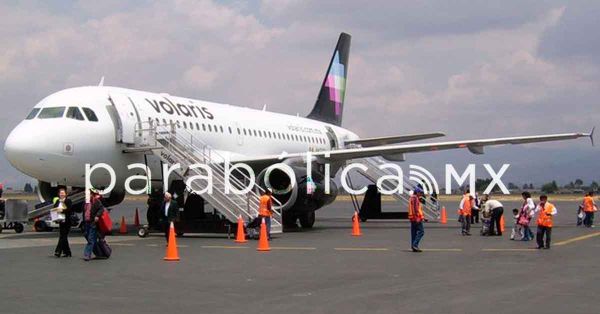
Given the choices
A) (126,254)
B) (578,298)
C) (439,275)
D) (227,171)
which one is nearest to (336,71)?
(227,171)

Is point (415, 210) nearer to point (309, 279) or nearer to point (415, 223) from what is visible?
point (415, 223)

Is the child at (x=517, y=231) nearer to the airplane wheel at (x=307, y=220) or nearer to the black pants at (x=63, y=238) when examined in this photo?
the airplane wheel at (x=307, y=220)

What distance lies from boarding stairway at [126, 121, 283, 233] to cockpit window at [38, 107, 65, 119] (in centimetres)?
227

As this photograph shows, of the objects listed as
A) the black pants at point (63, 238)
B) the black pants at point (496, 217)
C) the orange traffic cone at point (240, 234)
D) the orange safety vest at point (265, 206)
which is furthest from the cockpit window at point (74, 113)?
the black pants at point (496, 217)

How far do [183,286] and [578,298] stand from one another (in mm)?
5675

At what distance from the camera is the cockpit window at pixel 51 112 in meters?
22.9

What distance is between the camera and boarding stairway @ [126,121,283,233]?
2330 centimetres

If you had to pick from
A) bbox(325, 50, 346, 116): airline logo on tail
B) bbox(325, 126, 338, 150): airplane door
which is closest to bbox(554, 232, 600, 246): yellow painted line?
bbox(325, 126, 338, 150): airplane door

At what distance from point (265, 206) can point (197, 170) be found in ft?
10.5

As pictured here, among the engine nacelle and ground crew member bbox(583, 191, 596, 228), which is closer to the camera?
the engine nacelle

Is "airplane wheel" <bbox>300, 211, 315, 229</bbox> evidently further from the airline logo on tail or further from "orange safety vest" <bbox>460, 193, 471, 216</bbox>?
the airline logo on tail

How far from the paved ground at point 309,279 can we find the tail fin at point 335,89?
21966 millimetres

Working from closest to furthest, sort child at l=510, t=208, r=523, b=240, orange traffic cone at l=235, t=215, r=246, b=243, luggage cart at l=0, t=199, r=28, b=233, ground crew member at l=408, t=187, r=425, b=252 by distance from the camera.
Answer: ground crew member at l=408, t=187, r=425, b=252 → orange traffic cone at l=235, t=215, r=246, b=243 → child at l=510, t=208, r=523, b=240 → luggage cart at l=0, t=199, r=28, b=233

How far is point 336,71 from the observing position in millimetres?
43406
